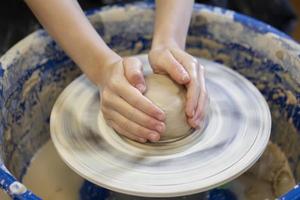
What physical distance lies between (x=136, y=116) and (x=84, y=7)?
0.68 m

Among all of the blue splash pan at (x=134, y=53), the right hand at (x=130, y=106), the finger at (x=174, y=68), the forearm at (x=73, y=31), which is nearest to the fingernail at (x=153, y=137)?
the right hand at (x=130, y=106)

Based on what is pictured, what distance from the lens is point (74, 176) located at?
1380 millimetres

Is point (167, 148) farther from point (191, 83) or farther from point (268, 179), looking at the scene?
point (268, 179)

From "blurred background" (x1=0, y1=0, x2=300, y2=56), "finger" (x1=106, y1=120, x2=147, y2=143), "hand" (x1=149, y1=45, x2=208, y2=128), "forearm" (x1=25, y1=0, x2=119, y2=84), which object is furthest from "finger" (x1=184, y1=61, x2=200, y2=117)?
"blurred background" (x1=0, y1=0, x2=300, y2=56)

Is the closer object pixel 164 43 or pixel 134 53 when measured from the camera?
pixel 164 43

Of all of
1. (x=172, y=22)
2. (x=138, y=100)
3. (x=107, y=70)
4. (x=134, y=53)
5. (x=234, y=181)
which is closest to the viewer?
(x=138, y=100)

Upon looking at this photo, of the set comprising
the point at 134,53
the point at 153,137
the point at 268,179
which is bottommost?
the point at 268,179

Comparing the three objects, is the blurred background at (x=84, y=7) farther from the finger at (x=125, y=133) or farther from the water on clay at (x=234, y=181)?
the finger at (x=125, y=133)

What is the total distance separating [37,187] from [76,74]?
1.15 feet

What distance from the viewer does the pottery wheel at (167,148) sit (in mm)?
1008

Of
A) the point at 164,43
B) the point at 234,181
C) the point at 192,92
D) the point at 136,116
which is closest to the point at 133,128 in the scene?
the point at 136,116

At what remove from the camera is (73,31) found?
3.90 ft

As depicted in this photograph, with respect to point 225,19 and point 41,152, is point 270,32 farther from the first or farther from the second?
point 41,152

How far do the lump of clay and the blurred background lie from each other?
1.80ft
